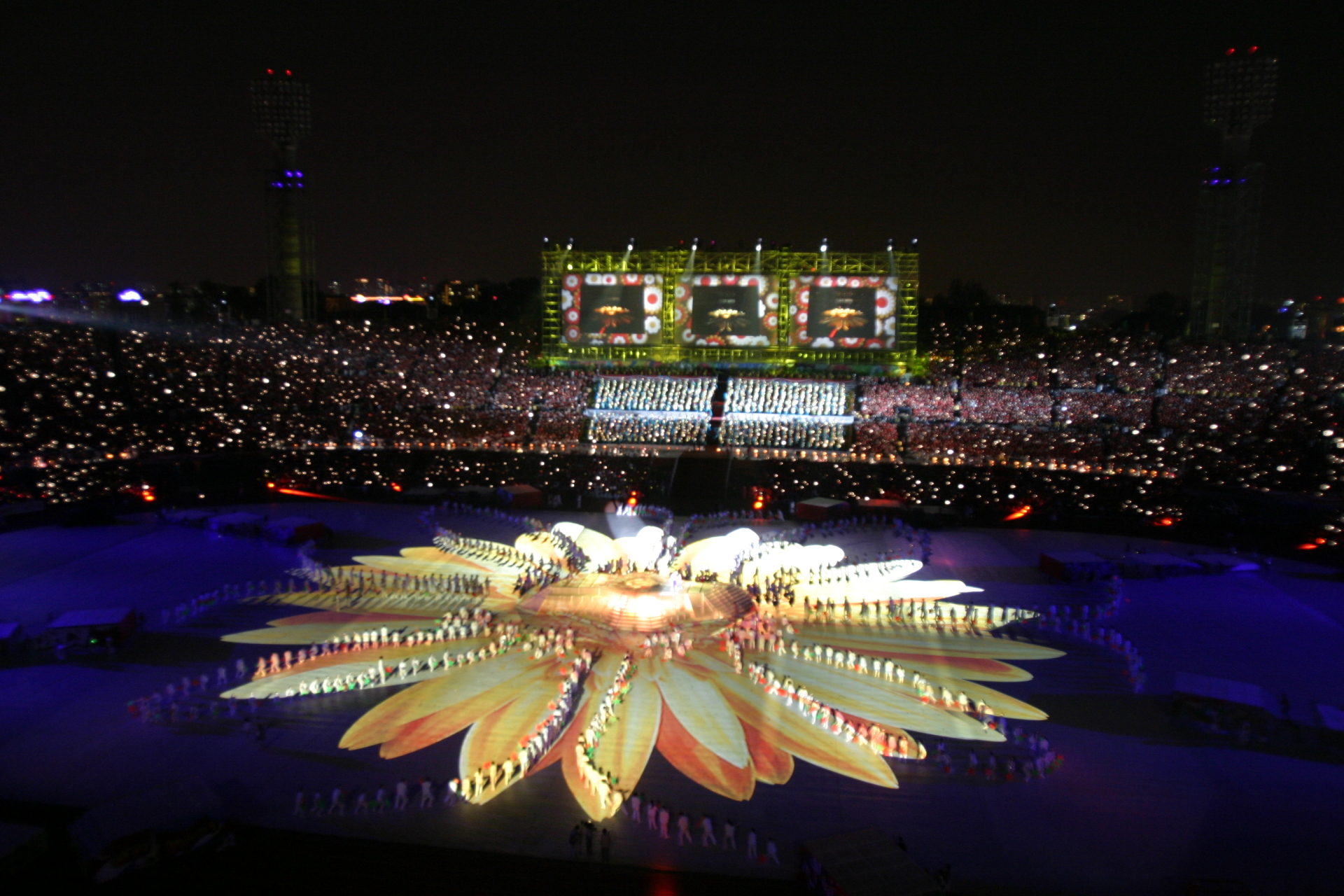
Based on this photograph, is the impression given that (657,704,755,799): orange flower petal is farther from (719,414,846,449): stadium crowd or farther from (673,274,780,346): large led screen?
(673,274,780,346): large led screen

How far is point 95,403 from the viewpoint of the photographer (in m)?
40.5

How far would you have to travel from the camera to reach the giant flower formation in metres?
14.6

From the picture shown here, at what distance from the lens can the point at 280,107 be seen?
172 feet

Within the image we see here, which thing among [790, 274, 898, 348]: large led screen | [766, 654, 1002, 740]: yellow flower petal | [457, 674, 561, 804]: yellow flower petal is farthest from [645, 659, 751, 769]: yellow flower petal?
[790, 274, 898, 348]: large led screen

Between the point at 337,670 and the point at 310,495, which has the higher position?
the point at 310,495

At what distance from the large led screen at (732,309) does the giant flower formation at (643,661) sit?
25971mm

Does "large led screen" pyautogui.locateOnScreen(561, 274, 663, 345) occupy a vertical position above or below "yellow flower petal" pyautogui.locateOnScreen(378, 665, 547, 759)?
above

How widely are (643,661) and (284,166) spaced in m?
48.4

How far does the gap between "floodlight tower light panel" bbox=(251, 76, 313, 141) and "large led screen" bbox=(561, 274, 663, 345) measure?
2077 centimetres

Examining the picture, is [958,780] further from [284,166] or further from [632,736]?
[284,166]

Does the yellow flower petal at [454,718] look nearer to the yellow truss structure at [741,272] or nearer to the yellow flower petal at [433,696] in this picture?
the yellow flower petal at [433,696]

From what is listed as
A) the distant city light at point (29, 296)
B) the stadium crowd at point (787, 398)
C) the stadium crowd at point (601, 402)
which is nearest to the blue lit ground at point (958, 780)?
the stadium crowd at point (601, 402)

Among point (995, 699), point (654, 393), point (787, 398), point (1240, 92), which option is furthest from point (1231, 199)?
point (995, 699)

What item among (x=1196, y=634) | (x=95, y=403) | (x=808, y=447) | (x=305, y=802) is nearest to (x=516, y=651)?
(x=305, y=802)
